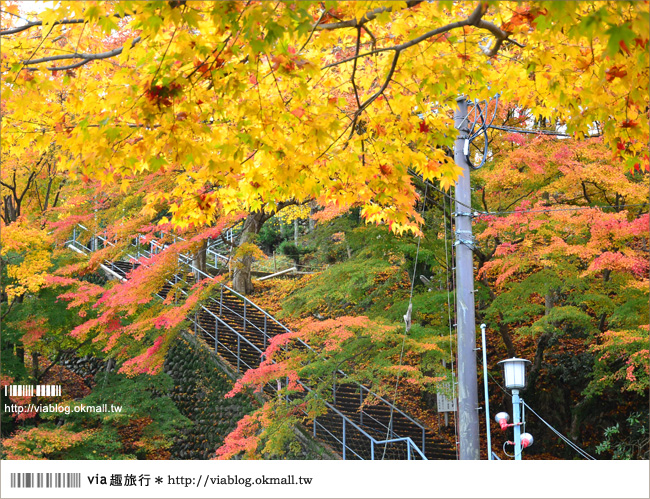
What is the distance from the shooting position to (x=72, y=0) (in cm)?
315

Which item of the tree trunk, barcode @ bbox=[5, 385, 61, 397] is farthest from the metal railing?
barcode @ bbox=[5, 385, 61, 397]

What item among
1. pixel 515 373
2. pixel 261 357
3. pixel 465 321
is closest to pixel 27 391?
pixel 261 357

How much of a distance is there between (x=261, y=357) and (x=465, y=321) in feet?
14.7

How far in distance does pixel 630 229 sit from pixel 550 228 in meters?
1.15

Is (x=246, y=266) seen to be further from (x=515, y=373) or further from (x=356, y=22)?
(x=356, y=22)

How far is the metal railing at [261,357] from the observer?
8.06m

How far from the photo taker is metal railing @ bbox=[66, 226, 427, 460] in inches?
317

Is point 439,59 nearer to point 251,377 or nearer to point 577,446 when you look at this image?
point 251,377

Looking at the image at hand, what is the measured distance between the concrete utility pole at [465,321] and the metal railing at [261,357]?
0.99 metres

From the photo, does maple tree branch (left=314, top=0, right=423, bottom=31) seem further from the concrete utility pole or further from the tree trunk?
the tree trunk

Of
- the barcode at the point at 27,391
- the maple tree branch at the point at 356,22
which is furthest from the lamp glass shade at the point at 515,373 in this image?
the barcode at the point at 27,391

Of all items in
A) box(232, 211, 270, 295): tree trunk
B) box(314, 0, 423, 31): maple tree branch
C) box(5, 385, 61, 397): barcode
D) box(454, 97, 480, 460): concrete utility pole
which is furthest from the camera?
box(232, 211, 270, 295): tree trunk

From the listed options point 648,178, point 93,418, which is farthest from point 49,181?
point 648,178

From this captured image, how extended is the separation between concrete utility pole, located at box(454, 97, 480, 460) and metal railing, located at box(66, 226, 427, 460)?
38.8 inches
